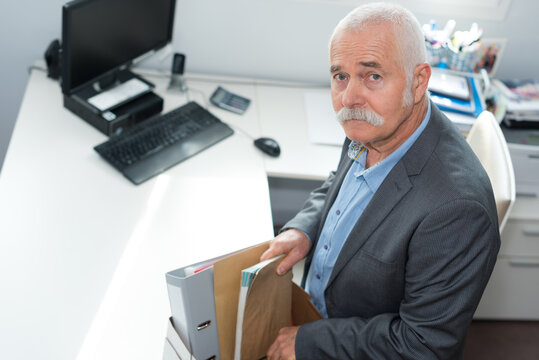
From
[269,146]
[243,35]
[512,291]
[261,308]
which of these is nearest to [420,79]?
[261,308]

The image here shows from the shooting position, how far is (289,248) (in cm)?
157

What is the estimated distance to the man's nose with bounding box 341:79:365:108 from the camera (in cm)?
137

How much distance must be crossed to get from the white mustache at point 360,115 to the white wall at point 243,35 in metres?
1.14

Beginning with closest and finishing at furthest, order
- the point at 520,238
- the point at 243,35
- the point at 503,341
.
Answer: the point at 520,238 → the point at 243,35 → the point at 503,341

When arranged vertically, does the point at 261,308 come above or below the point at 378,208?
below

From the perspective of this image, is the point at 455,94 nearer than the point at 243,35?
Yes

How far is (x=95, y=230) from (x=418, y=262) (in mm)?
957

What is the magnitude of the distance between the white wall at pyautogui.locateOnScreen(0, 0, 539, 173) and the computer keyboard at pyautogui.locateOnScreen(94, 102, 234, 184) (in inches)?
13.8

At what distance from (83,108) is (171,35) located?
48 centimetres

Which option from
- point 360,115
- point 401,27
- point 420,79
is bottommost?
point 360,115

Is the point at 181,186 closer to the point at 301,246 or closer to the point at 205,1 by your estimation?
the point at 301,246

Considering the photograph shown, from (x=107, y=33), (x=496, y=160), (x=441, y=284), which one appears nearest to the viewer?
(x=441, y=284)

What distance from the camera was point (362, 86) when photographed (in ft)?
4.51

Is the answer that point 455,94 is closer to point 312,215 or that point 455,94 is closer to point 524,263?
point 524,263
